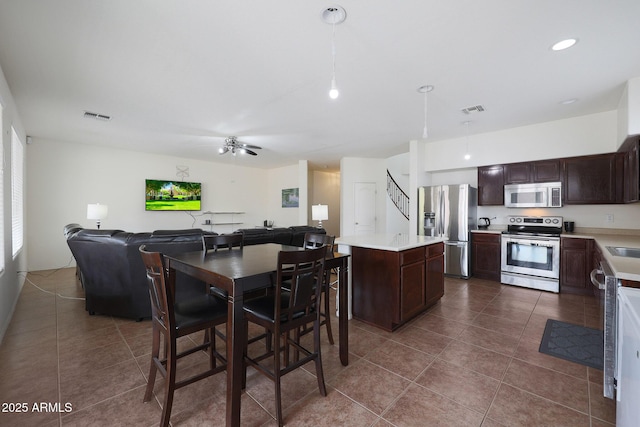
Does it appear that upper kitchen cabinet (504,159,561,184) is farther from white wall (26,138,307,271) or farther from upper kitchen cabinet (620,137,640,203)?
white wall (26,138,307,271)

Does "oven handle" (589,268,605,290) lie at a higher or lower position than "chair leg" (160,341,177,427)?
higher

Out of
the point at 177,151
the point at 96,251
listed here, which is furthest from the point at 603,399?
the point at 177,151

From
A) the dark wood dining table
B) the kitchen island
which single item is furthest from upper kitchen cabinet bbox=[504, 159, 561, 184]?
the dark wood dining table

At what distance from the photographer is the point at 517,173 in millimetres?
4672

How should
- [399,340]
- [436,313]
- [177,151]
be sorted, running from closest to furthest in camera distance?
1. [399,340]
2. [436,313]
3. [177,151]

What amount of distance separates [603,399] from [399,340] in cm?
140

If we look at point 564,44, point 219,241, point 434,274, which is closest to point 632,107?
point 564,44

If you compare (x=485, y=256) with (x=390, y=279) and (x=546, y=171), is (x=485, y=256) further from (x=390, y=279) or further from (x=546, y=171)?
(x=390, y=279)

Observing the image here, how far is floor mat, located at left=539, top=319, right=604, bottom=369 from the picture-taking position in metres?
2.30

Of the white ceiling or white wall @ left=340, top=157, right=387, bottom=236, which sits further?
white wall @ left=340, top=157, right=387, bottom=236

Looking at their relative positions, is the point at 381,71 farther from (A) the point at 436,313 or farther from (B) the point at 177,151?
(B) the point at 177,151

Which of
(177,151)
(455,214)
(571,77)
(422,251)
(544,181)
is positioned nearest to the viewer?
(571,77)

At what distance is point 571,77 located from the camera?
288cm

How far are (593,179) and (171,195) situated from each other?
858cm
